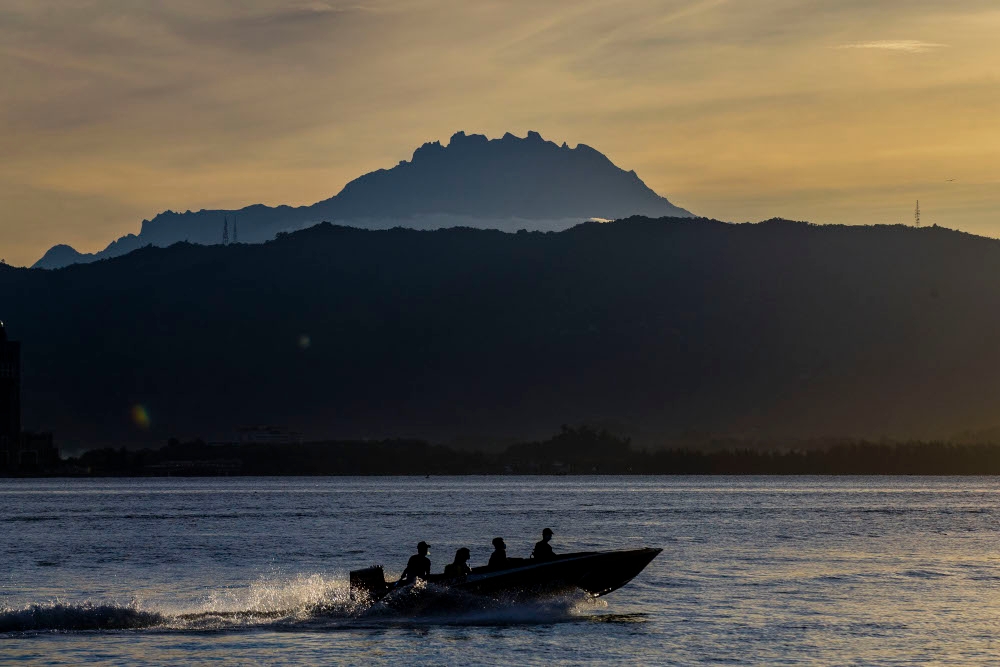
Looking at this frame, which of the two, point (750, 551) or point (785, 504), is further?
point (785, 504)

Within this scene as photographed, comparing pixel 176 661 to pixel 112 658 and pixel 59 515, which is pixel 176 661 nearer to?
pixel 112 658

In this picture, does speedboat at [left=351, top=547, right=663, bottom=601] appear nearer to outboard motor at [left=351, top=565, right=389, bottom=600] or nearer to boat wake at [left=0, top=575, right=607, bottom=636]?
outboard motor at [left=351, top=565, right=389, bottom=600]

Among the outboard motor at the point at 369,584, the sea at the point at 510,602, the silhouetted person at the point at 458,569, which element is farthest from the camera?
the outboard motor at the point at 369,584

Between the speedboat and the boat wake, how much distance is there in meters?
0.32

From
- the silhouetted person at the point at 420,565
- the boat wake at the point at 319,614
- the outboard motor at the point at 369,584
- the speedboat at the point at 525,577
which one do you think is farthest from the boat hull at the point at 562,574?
the outboard motor at the point at 369,584

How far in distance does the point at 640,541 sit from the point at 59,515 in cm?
8138

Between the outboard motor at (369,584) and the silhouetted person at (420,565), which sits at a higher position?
→ the silhouetted person at (420,565)

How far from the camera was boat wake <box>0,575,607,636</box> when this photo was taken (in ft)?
155

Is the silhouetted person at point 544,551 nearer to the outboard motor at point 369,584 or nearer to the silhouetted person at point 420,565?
the silhouetted person at point 420,565

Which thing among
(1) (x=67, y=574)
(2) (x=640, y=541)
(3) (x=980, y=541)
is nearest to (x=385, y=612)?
(1) (x=67, y=574)

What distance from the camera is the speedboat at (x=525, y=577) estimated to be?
1911 inches

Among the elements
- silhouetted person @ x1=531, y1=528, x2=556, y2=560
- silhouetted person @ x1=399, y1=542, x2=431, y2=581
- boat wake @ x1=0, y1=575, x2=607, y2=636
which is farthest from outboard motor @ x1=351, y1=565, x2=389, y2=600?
silhouetted person @ x1=531, y1=528, x2=556, y2=560

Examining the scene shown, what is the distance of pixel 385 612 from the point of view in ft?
163

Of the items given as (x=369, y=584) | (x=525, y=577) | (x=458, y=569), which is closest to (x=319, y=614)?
(x=369, y=584)
